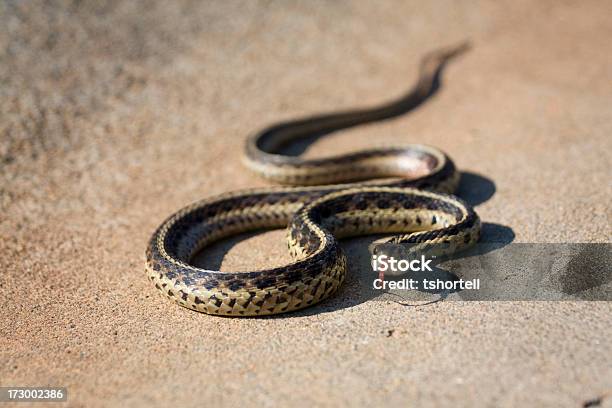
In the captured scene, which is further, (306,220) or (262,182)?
(262,182)

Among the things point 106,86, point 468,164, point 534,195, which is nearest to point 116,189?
point 106,86

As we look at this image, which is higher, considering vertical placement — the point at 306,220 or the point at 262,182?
the point at 306,220

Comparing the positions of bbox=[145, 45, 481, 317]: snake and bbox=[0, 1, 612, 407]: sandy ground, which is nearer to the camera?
bbox=[0, 1, 612, 407]: sandy ground

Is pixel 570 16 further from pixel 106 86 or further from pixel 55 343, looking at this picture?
pixel 55 343
